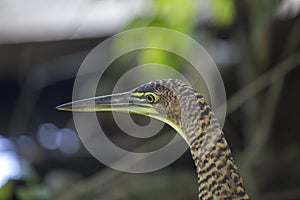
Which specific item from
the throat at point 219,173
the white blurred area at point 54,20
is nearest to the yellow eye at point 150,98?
the throat at point 219,173

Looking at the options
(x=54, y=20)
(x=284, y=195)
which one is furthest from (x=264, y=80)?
(x=54, y=20)

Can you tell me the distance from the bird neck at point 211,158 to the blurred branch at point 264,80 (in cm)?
106

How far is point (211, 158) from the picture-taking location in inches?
44.3

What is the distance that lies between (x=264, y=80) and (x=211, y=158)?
1.16 m

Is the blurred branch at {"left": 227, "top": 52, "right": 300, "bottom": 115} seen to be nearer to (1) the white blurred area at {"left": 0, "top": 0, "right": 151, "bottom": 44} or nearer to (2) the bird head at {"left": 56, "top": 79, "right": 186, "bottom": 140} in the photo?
(1) the white blurred area at {"left": 0, "top": 0, "right": 151, "bottom": 44}

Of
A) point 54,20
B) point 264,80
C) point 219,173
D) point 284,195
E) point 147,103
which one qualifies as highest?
point 54,20

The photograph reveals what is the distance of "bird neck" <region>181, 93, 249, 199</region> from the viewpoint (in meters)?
1.12

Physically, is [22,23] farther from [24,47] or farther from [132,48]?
[132,48]

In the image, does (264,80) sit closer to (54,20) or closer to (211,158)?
(54,20)

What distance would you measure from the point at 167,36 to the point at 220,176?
0.68m

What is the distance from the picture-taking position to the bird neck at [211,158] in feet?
3.68

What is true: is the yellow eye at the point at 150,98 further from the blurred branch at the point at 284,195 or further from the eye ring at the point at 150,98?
the blurred branch at the point at 284,195

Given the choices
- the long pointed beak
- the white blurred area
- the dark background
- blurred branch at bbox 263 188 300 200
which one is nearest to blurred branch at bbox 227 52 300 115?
the dark background

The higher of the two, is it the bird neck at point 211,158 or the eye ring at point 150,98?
the eye ring at point 150,98
